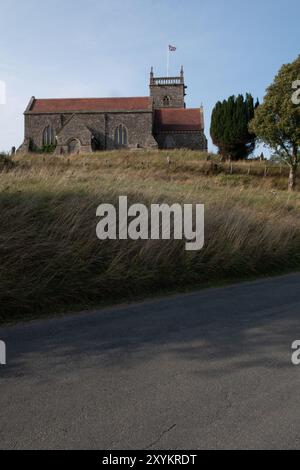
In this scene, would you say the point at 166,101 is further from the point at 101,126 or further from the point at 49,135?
the point at 49,135

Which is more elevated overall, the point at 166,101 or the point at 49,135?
the point at 166,101

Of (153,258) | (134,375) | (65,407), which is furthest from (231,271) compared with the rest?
(65,407)

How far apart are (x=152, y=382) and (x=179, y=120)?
61097 mm

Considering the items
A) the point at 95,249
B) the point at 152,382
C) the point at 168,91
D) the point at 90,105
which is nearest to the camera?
the point at 152,382

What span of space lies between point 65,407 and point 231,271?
5686 mm

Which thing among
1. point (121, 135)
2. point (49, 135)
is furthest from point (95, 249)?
point (49, 135)

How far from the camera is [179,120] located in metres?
60.9

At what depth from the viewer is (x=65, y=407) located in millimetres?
2770

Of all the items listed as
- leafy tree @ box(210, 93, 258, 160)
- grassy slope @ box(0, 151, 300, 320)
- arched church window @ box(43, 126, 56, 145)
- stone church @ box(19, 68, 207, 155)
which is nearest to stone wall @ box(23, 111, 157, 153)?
stone church @ box(19, 68, 207, 155)

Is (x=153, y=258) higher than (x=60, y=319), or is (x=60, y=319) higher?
(x=153, y=258)

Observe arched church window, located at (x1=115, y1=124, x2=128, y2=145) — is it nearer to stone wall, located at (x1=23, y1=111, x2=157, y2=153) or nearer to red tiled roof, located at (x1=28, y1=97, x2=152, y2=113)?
stone wall, located at (x1=23, y1=111, x2=157, y2=153)

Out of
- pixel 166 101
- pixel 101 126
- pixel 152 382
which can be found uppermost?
pixel 166 101

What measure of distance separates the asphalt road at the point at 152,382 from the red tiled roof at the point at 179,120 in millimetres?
57142
